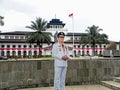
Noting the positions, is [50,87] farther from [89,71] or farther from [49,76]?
[89,71]

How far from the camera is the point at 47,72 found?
37.1 feet

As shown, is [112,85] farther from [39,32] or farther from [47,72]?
[39,32]

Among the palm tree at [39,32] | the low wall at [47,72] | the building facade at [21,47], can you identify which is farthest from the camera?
the building facade at [21,47]

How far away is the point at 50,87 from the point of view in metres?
11.0

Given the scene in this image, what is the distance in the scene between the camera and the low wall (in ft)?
34.4

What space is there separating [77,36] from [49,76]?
104m

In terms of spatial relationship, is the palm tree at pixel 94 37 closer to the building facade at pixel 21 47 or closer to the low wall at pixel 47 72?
the building facade at pixel 21 47

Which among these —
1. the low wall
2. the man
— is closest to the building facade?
the low wall

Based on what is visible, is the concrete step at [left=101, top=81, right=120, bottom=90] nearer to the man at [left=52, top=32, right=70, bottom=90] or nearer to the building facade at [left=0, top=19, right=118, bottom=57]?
the man at [left=52, top=32, right=70, bottom=90]

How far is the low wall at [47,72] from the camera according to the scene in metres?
10.5

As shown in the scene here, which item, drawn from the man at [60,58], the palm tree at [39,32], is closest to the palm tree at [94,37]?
the palm tree at [39,32]

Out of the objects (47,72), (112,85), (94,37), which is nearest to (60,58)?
(112,85)

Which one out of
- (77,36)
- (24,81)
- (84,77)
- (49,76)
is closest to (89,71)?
(84,77)

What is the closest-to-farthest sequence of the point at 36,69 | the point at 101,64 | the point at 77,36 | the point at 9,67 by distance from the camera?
the point at 9,67 → the point at 36,69 → the point at 101,64 → the point at 77,36
